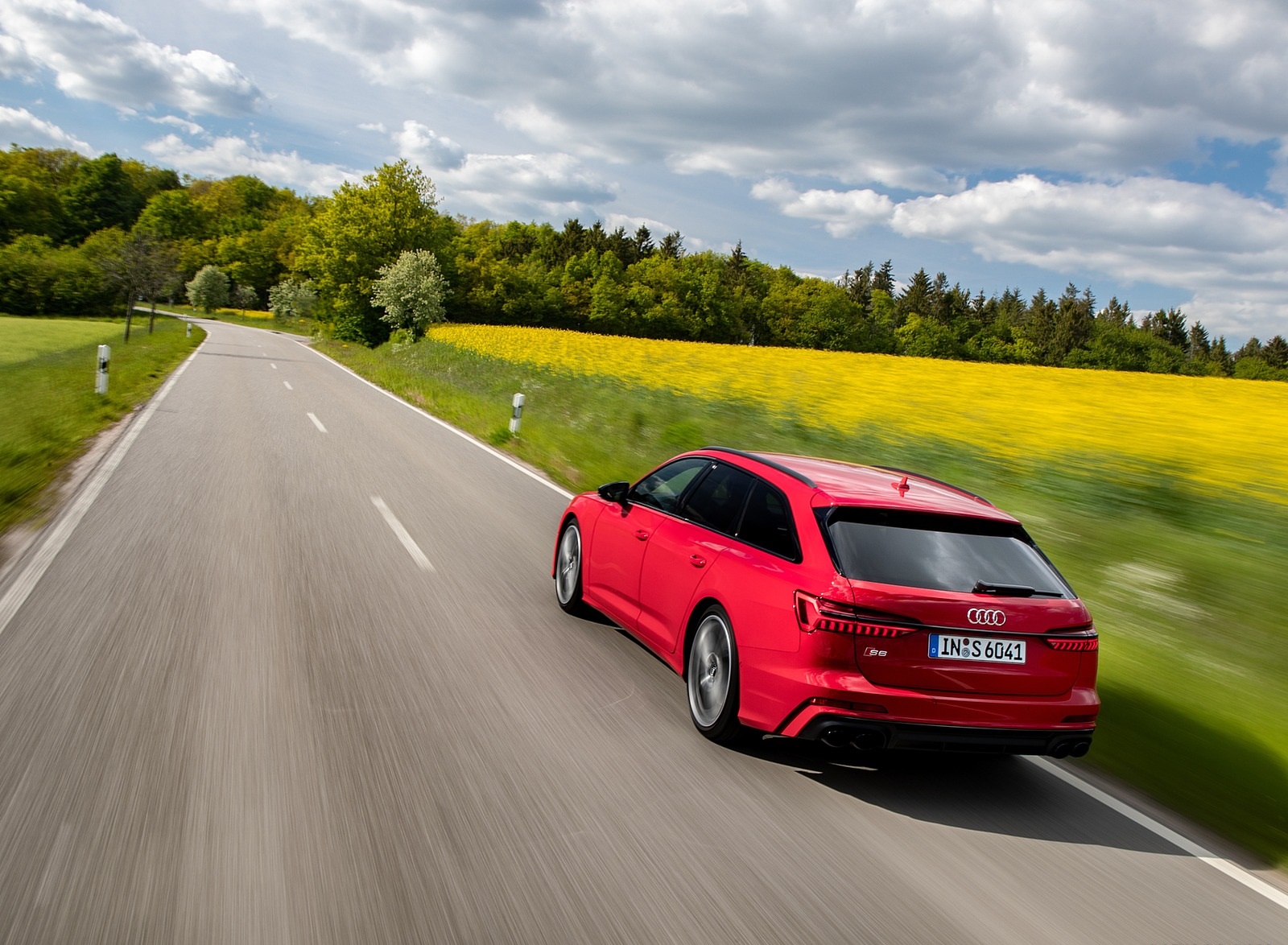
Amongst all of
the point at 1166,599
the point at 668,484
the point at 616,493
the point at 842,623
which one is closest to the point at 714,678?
the point at 842,623

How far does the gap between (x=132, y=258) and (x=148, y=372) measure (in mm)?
23542

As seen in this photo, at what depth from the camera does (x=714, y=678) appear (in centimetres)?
475

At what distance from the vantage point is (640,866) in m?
3.32

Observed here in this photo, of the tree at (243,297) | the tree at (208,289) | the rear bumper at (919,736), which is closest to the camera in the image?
the rear bumper at (919,736)

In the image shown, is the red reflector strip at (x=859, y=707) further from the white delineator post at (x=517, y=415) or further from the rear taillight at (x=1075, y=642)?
the white delineator post at (x=517, y=415)

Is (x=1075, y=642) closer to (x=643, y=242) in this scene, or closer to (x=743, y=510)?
(x=743, y=510)

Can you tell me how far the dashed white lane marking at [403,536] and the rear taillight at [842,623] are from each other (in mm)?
4317

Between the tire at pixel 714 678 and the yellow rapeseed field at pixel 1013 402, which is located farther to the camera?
the yellow rapeseed field at pixel 1013 402

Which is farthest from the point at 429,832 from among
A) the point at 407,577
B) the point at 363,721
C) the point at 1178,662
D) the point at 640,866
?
the point at 1178,662

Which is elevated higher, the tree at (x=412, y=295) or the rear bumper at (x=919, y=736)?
the tree at (x=412, y=295)

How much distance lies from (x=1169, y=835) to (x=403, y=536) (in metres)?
6.52

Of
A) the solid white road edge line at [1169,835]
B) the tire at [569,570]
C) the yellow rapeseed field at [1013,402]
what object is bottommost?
the solid white road edge line at [1169,835]

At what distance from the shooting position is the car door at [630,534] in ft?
18.7

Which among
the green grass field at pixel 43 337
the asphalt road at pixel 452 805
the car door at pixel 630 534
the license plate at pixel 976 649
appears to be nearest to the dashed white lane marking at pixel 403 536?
the asphalt road at pixel 452 805
